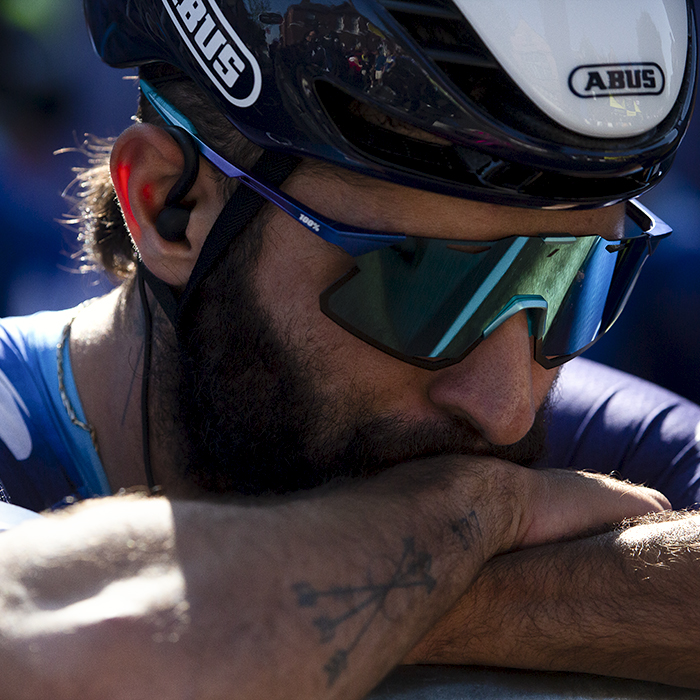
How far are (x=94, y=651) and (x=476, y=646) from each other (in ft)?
2.77

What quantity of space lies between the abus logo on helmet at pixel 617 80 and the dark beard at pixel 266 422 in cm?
81

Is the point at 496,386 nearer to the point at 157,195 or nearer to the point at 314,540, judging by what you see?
the point at 314,540

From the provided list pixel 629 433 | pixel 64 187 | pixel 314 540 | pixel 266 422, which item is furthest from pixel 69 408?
pixel 64 187

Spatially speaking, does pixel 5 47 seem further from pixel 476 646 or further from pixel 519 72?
pixel 476 646

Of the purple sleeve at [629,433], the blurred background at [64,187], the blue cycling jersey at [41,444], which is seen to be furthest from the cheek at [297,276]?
the blurred background at [64,187]

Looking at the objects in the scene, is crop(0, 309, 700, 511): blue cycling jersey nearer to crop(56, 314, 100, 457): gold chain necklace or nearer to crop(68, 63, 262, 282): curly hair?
crop(56, 314, 100, 457): gold chain necklace

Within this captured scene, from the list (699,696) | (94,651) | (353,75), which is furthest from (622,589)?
(353,75)

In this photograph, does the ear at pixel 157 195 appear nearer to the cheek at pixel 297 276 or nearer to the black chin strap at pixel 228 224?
the black chin strap at pixel 228 224

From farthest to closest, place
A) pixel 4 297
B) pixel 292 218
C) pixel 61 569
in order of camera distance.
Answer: pixel 4 297 → pixel 292 218 → pixel 61 569

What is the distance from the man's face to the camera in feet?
5.61

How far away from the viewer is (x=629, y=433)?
2922 millimetres

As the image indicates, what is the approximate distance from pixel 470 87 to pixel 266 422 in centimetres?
98

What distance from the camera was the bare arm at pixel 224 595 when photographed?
1.08 m

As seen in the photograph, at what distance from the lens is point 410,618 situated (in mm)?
1349
